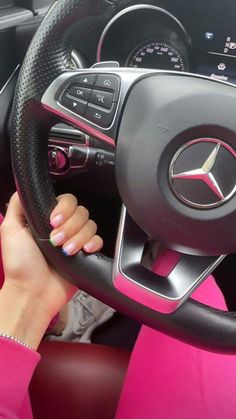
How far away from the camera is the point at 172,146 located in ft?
1.68

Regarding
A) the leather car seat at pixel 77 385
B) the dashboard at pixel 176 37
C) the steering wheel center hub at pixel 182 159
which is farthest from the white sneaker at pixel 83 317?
the steering wheel center hub at pixel 182 159

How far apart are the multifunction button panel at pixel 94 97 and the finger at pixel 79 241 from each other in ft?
0.43

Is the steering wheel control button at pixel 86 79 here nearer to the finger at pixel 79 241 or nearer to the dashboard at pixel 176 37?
the finger at pixel 79 241

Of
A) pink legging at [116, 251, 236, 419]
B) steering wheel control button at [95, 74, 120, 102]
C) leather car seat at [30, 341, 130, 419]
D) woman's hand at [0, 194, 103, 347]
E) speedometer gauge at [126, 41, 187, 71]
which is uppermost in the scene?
steering wheel control button at [95, 74, 120, 102]

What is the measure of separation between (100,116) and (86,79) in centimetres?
4

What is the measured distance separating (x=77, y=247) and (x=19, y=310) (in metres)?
0.13

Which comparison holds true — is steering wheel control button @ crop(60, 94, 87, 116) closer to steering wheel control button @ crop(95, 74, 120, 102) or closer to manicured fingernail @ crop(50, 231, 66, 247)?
steering wheel control button @ crop(95, 74, 120, 102)

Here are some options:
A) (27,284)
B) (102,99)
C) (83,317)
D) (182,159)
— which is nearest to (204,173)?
(182,159)

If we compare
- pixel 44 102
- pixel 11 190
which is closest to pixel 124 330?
pixel 11 190

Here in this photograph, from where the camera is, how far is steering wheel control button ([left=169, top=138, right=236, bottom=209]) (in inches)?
19.8

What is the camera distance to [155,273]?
0.55 m

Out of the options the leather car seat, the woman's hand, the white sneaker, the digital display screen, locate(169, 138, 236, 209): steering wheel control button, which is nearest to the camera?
locate(169, 138, 236, 209): steering wheel control button

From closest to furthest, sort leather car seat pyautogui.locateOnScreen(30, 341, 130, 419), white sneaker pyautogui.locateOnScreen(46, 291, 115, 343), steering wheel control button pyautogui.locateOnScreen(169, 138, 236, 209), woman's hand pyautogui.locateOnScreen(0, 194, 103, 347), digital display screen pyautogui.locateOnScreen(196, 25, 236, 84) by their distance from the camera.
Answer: steering wheel control button pyautogui.locateOnScreen(169, 138, 236, 209), woman's hand pyautogui.locateOnScreen(0, 194, 103, 347), leather car seat pyautogui.locateOnScreen(30, 341, 130, 419), digital display screen pyautogui.locateOnScreen(196, 25, 236, 84), white sneaker pyautogui.locateOnScreen(46, 291, 115, 343)

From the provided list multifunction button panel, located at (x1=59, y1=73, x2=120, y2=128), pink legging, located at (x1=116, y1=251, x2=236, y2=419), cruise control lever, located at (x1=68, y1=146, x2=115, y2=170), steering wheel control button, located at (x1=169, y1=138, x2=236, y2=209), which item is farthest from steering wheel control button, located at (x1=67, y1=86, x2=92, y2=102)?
pink legging, located at (x1=116, y1=251, x2=236, y2=419)
